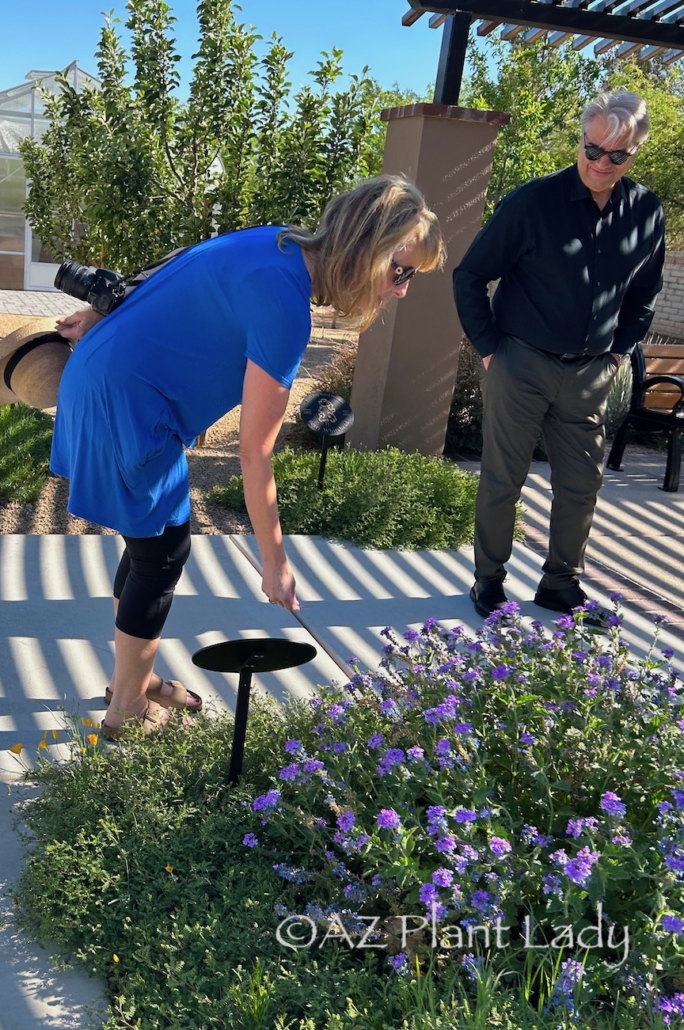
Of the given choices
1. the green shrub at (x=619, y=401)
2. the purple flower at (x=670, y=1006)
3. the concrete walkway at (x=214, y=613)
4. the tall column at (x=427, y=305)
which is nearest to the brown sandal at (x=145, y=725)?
the concrete walkway at (x=214, y=613)

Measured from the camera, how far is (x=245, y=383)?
89.7 inches

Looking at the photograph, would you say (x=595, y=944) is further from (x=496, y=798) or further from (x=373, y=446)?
(x=373, y=446)

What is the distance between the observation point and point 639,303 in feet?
13.8

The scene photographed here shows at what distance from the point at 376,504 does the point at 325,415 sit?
1.74 ft

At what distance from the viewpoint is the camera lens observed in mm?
2521

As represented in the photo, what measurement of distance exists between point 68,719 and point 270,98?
525 centimetres

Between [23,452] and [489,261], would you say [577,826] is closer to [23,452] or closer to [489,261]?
[489,261]

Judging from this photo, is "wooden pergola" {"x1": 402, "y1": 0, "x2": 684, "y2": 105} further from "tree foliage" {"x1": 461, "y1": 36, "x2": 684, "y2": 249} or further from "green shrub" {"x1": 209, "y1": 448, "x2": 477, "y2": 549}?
"tree foliage" {"x1": 461, "y1": 36, "x2": 684, "y2": 249}

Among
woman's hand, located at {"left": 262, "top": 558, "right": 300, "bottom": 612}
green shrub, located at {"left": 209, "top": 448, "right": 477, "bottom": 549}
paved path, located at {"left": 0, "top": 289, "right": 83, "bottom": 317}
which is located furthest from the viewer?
paved path, located at {"left": 0, "top": 289, "right": 83, "bottom": 317}

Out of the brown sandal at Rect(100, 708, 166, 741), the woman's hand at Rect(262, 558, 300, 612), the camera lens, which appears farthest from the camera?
the brown sandal at Rect(100, 708, 166, 741)

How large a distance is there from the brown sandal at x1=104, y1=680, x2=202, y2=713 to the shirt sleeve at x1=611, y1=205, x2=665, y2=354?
235 centimetres

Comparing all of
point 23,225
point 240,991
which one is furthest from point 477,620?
point 23,225

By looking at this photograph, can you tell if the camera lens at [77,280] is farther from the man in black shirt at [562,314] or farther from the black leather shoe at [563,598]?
the black leather shoe at [563,598]

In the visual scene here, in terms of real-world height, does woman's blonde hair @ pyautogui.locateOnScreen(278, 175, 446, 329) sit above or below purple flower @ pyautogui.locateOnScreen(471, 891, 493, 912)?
above
